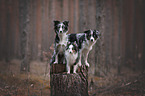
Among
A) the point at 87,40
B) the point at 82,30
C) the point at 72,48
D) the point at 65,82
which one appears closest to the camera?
the point at 72,48

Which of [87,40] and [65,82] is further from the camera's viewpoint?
[87,40]

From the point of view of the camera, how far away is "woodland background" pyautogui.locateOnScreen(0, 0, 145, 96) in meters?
9.13

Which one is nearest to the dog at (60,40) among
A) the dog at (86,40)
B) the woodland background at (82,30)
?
the dog at (86,40)

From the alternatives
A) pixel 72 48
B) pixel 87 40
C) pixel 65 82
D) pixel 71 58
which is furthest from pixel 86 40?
pixel 65 82

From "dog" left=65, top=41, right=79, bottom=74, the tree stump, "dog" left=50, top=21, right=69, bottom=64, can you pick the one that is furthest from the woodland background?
"dog" left=65, top=41, right=79, bottom=74

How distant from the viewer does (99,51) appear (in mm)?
9289

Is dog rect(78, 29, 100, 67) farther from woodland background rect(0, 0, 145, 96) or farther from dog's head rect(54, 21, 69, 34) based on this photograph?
woodland background rect(0, 0, 145, 96)

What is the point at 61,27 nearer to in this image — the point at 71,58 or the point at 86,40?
the point at 86,40

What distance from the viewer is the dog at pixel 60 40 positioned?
15.9 ft

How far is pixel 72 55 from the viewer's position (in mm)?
4738

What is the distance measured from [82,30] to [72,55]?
6.24m

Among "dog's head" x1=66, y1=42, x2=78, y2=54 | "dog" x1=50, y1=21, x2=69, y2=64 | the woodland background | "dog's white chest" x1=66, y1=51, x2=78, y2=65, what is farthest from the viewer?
the woodland background

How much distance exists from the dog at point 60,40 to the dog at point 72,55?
26 centimetres

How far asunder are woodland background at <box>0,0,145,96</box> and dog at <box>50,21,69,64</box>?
86.9 inches
